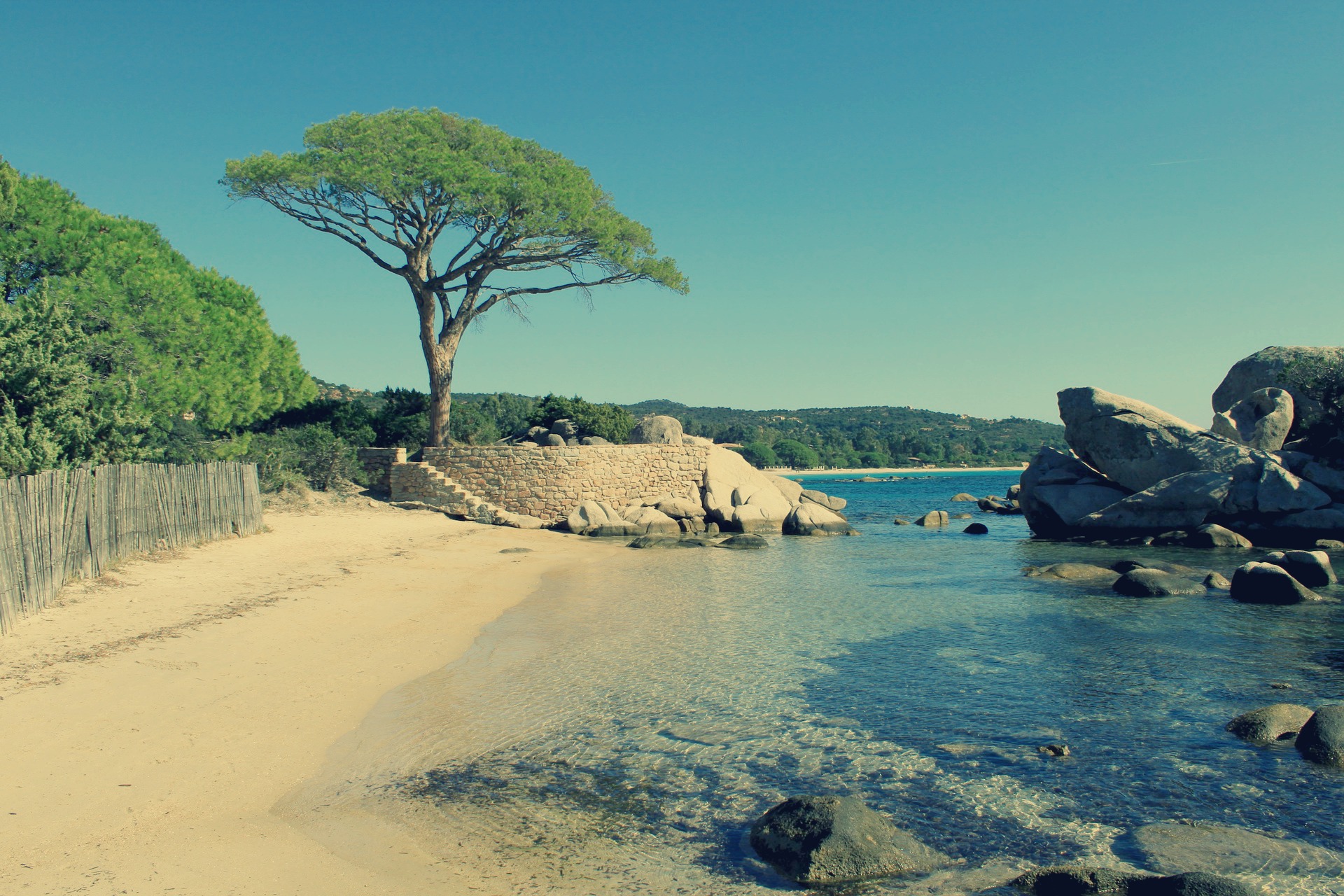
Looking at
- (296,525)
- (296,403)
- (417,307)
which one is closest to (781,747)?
(296,525)

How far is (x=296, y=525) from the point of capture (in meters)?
20.7

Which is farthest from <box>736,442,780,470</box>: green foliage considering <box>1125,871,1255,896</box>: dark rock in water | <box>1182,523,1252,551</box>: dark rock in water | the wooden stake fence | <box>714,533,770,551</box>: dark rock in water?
<box>1125,871,1255,896</box>: dark rock in water

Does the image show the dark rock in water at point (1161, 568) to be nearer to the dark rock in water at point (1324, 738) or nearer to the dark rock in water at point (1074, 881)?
the dark rock in water at point (1324, 738)

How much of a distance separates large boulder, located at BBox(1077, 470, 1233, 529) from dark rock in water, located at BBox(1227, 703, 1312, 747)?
60.7 feet

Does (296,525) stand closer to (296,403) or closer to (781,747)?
(296,403)

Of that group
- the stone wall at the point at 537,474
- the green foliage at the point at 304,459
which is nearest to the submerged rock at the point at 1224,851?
the stone wall at the point at 537,474

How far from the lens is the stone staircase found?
26.1 m

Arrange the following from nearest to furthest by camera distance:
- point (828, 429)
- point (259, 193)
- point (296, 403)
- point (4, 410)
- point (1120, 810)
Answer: point (1120, 810)
point (4, 410)
point (259, 193)
point (296, 403)
point (828, 429)

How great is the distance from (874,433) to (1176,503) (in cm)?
9831

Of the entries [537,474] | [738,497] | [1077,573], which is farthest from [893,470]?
[1077,573]

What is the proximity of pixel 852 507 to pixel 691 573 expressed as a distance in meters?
29.8

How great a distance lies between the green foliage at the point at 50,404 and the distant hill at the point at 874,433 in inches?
2722

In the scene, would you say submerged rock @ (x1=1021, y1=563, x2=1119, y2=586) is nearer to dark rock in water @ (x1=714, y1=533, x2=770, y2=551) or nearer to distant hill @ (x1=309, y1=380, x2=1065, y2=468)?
dark rock in water @ (x1=714, y1=533, x2=770, y2=551)

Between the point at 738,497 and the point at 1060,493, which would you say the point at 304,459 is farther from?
the point at 1060,493
